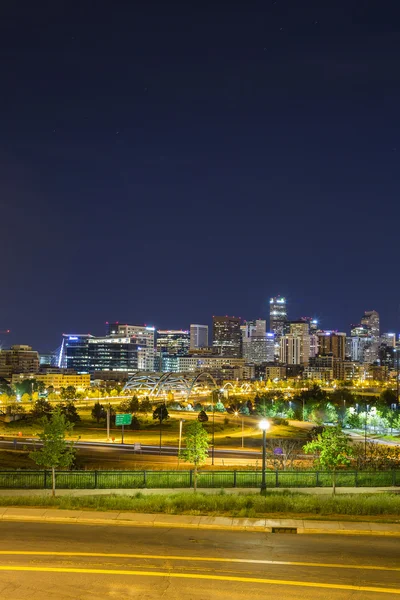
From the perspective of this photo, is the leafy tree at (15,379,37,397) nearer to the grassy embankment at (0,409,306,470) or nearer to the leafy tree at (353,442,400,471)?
the grassy embankment at (0,409,306,470)

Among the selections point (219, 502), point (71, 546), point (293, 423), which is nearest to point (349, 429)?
point (293, 423)

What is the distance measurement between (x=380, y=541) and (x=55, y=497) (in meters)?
12.4

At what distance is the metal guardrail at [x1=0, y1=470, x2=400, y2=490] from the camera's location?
2933 cm

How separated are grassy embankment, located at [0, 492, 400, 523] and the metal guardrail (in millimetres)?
5308

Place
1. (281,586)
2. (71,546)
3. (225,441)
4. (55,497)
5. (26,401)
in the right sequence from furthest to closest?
(26,401) < (225,441) < (55,497) < (71,546) < (281,586)

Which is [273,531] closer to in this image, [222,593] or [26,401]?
[222,593]

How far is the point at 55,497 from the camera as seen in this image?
964 inches

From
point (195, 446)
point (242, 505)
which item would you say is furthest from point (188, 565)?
point (195, 446)

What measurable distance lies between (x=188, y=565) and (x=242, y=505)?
7651 mm

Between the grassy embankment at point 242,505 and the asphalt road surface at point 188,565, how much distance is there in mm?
2420

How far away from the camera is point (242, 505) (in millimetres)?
22750

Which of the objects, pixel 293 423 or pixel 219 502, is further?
pixel 293 423

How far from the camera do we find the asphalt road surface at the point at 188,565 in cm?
1350

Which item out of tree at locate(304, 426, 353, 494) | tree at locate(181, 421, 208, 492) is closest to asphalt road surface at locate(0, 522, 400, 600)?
tree at locate(304, 426, 353, 494)
